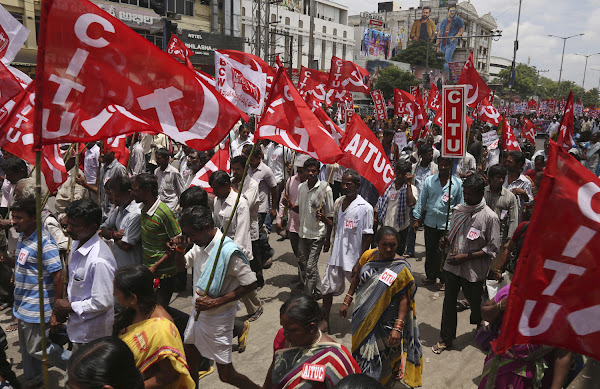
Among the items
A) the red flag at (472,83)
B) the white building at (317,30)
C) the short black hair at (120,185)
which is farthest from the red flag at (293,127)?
the white building at (317,30)

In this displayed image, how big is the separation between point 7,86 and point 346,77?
6842 mm

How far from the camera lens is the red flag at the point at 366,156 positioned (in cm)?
473

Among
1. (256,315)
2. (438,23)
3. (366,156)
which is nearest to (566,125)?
(366,156)

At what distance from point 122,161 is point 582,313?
6.56 m

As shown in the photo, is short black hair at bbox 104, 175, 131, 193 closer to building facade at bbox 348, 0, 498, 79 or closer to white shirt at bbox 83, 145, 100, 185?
white shirt at bbox 83, 145, 100, 185

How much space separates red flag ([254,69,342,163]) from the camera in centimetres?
363

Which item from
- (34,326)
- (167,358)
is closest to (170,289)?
(34,326)

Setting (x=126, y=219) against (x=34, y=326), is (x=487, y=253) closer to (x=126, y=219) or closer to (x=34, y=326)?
(x=126, y=219)

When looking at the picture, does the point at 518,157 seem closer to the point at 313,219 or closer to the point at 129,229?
the point at 313,219

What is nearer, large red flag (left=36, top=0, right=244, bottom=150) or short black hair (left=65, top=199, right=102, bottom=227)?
large red flag (left=36, top=0, right=244, bottom=150)

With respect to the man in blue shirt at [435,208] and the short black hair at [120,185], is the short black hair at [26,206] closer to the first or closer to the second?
the short black hair at [120,185]

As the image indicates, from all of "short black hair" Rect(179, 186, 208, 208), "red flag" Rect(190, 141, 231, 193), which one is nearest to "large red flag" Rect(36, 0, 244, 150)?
"short black hair" Rect(179, 186, 208, 208)

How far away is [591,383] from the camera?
4.08 m

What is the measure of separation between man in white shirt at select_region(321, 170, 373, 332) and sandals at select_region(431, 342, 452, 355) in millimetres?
1133
